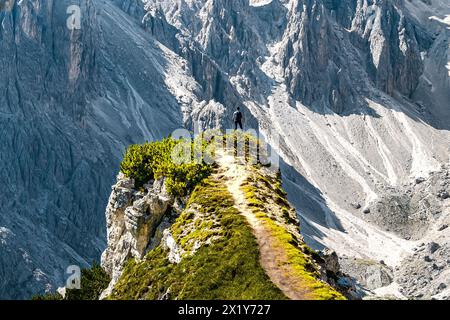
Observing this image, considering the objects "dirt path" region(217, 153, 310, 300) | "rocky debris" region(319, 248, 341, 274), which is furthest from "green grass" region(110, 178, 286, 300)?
"rocky debris" region(319, 248, 341, 274)

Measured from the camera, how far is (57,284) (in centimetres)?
18412

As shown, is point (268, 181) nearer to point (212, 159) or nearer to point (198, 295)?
point (212, 159)

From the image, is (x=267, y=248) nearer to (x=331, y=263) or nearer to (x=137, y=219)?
(x=137, y=219)

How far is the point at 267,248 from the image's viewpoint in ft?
128

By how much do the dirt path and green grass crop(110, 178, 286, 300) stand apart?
0.37 meters

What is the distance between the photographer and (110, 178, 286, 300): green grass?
35.0 m

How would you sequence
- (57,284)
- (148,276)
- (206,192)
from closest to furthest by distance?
(148,276) < (206,192) < (57,284)

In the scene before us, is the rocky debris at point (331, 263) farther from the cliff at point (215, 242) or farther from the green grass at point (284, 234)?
the green grass at point (284, 234)

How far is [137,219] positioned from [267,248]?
Answer: 15.2 meters

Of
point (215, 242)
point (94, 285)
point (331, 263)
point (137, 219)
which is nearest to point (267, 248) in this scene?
point (215, 242)

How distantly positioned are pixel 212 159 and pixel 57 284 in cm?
13671
